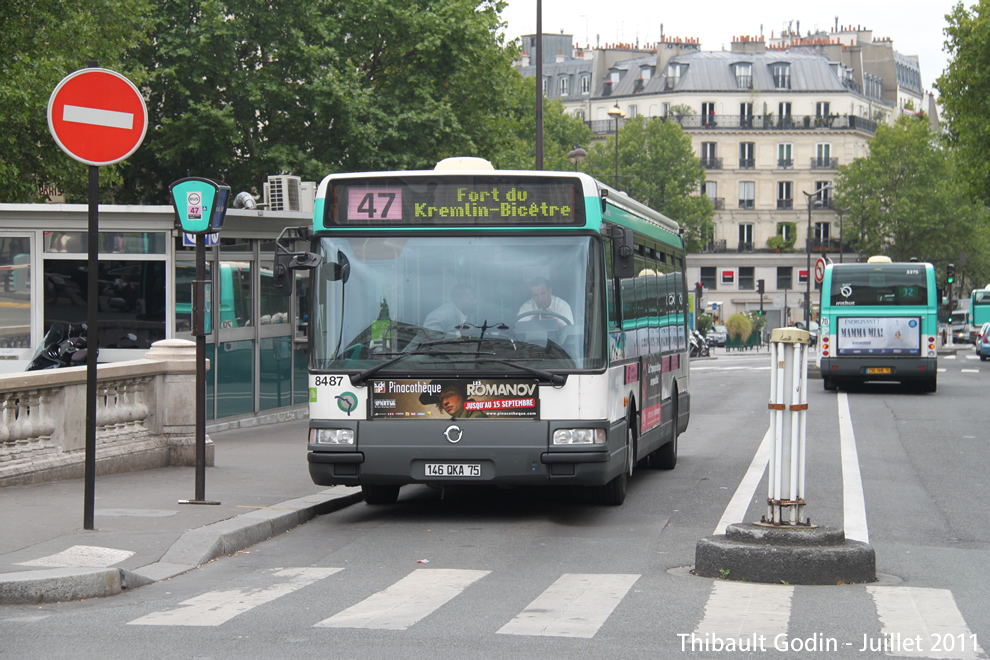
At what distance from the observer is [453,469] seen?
34.0 ft

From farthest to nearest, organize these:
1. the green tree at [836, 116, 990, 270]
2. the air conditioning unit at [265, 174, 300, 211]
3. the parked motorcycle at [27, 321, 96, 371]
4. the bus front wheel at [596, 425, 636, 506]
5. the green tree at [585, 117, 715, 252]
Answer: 1. the green tree at [836, 116, 990, 270]
2. the green tree at [585, 117, 715, 252]
3. the air conditioning unit at [265, 174, 300, 211]
4. the parked motorcycle at [27, 321, 96, 371]
5. the bus front wheel at [596, 425, 636, 506]

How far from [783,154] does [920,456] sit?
85.5m

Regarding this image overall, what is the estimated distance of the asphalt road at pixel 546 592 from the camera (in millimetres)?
6281

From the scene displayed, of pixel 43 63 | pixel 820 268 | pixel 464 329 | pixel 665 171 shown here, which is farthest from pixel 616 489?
pixel 665 171

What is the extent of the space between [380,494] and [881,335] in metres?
21.0

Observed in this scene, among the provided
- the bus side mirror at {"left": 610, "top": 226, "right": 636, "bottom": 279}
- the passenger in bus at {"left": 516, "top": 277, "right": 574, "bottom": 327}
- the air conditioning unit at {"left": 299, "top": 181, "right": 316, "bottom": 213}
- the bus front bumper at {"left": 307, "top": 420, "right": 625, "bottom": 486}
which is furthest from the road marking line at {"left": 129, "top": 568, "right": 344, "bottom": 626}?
the air conditioning unit at {"left": 299, "top": 181, "right": 316, "bottom": 213}

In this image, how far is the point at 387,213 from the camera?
1071 cm

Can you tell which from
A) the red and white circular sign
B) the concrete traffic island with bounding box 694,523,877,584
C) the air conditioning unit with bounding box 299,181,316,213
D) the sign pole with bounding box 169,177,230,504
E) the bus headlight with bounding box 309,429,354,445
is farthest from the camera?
the air conditioning unit with bounding box 299,181,316,213

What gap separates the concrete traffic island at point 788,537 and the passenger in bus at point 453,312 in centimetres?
288

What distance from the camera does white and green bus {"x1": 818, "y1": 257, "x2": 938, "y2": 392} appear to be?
3023 cm

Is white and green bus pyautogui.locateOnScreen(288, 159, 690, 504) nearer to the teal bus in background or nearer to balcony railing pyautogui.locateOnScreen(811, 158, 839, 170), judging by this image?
the teal bus in background

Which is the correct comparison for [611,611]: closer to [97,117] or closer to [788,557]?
[788,557]

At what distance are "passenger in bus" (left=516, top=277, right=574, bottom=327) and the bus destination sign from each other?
0.64 meters

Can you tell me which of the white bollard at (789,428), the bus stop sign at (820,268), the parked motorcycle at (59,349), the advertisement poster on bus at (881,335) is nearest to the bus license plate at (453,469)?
the white bollard at (789,428)
